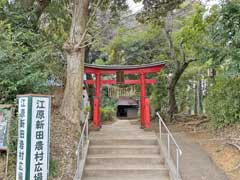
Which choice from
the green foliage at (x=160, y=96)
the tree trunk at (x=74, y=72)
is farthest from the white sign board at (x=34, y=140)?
the green foliage at (x=160, y=96)

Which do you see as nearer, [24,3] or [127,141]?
[127,141]

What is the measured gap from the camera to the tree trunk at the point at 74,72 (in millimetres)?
7516

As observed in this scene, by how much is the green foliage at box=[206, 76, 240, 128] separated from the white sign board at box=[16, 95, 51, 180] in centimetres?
508

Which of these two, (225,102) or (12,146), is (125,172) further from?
(225,102)

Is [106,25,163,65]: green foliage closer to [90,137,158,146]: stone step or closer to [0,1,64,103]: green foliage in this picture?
[0,1,64,103]: green foliage

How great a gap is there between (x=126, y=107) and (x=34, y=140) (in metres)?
19.2

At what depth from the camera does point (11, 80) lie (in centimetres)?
659

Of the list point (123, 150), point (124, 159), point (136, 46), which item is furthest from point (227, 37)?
point (136, 46)

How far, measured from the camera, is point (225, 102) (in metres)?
8.20

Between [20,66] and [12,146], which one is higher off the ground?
[20,66]

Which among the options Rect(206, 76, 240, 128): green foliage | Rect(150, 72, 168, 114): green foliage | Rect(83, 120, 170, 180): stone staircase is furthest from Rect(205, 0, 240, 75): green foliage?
Rect(150, 72, 168, 114): green foliage

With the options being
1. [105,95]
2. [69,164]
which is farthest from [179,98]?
[69,164]

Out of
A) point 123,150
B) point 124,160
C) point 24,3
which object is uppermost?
point 24,3

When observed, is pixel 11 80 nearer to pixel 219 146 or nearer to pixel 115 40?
pixel 219 146
